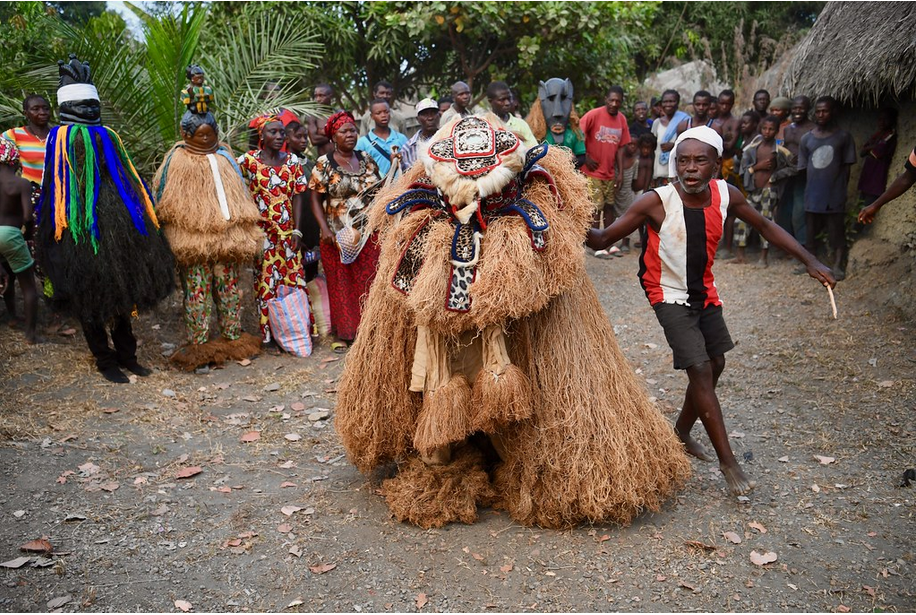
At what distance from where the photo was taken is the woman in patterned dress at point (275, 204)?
631 cm

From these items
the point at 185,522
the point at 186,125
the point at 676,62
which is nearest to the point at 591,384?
the point at 185,522

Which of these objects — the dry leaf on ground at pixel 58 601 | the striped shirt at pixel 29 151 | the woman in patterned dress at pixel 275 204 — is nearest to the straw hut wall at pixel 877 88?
the woman in patterned dress at pixel 275 204

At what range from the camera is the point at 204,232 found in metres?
5.82

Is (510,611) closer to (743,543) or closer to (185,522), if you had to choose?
(743,543)

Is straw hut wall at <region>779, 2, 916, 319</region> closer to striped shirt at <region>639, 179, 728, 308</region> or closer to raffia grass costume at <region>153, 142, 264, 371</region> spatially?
striped shirt at <region>639, 179, 728, 308</region>

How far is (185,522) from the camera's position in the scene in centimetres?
378

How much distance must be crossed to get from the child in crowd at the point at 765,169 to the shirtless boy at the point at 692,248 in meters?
5.28

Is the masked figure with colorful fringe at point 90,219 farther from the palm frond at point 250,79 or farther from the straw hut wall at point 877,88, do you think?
the straw hut wall at point 877,88

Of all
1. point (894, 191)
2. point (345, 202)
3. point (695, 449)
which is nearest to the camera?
point (695, 449)

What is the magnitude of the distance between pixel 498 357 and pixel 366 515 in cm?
109

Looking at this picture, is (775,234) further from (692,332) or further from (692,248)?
(692,332)

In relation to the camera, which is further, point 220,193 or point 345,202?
point 345,202

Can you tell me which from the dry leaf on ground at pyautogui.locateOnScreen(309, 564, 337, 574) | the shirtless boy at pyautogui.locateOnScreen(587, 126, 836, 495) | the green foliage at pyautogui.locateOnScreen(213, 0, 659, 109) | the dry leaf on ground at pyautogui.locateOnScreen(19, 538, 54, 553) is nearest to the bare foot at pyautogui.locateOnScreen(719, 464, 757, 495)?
the shirtless boy at pyautogui.locateOnScreen(587, 126, 836, 495)

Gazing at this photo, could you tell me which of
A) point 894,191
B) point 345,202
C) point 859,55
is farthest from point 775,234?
point 859,55
